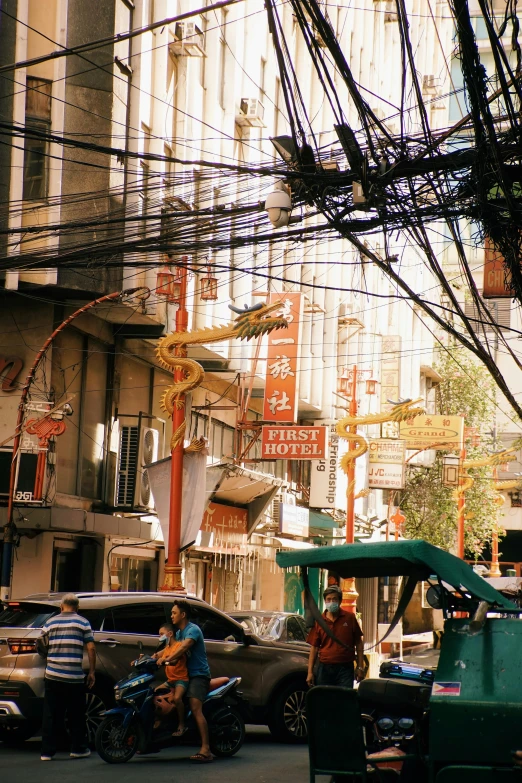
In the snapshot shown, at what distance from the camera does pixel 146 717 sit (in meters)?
12.4

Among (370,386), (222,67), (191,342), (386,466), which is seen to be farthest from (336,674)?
(386,466)

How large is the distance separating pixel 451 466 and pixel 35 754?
3366 centimetres

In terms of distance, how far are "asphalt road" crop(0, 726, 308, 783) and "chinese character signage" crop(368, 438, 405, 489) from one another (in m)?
25.2

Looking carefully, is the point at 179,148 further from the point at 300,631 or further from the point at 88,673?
the point at 88,673

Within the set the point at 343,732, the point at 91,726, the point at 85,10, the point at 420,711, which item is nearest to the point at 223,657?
the point at 91,726

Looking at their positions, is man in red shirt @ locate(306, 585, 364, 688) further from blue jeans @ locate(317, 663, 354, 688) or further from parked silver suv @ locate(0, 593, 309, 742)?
parked silver suv @ locate(0, 593, 309, 742)

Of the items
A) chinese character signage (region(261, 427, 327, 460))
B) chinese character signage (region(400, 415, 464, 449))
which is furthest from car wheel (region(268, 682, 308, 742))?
chinese character signage (region(400, 415, 464, 449))

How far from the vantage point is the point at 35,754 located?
42.9ft

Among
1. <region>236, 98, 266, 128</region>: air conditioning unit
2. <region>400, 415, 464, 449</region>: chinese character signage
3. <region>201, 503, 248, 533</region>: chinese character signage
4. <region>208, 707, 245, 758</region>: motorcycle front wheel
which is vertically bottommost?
<region>208, 707, 245, 758</region>: motorcycle front wheel

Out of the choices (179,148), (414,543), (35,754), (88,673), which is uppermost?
(179,148)

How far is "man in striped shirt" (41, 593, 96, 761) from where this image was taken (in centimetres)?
1248

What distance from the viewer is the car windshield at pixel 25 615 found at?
1357 centimetres

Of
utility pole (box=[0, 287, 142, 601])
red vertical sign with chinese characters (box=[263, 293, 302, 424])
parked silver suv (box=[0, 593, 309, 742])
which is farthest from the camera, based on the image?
red vertical sign with chinese characters (box=[263, 293, 302, 424])

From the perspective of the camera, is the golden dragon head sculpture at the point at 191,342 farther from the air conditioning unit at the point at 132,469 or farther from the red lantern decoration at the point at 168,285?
the air conditioning unit at the point at 132,469
